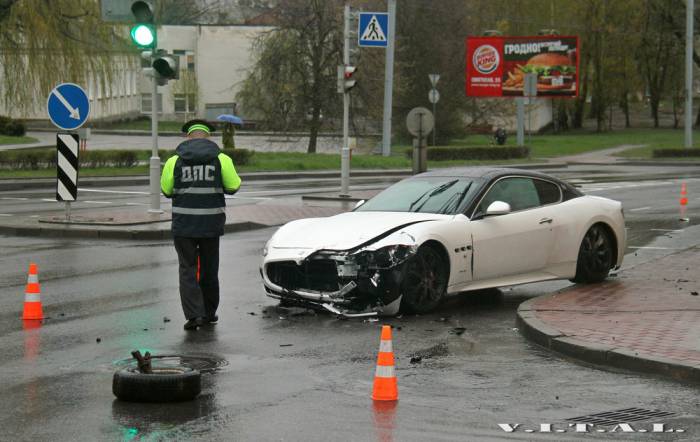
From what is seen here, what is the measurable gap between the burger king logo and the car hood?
47.9 metres

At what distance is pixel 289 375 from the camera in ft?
27.3

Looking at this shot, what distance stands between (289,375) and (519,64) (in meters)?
53.1

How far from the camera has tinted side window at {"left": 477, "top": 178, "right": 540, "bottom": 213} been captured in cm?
1230

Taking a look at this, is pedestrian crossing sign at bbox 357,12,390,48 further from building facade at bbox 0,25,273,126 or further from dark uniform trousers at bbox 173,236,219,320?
building facade at bbox 0,25,273,126

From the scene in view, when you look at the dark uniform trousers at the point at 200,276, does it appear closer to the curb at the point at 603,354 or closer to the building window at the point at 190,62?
the curb at the point at 603,354

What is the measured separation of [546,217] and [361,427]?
625 cm

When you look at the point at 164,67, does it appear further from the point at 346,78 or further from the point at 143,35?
the point at 346,78

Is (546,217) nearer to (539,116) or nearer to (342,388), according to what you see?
(342,388)

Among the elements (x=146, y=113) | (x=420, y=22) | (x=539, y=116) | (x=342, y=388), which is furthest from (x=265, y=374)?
(x=146, y=113)

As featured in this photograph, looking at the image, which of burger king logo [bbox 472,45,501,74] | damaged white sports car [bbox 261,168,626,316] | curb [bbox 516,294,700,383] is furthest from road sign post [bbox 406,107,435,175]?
burger king logo [bbox 472,45,501,74]

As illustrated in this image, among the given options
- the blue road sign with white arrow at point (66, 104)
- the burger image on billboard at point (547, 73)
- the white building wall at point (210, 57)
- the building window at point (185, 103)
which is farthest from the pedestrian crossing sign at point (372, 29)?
the white building wall at point (210, 57)

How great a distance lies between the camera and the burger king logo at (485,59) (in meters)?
59.0

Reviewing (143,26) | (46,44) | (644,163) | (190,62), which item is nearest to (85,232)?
(143,26)

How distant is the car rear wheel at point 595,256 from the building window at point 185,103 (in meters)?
83.3
